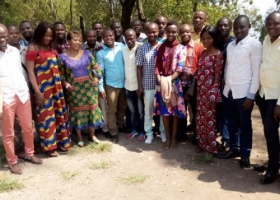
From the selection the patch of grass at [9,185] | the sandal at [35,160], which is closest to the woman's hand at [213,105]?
the sandal at [35,160]

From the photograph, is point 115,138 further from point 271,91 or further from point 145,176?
point 271,91

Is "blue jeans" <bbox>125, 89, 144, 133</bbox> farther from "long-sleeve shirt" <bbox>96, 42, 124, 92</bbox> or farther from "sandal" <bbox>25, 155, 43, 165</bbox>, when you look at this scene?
"sandal" <bbox>25, 155, 43, 165</bbox>

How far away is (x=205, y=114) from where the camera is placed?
4.18 m

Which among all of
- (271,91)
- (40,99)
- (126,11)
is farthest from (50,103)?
(126,11)

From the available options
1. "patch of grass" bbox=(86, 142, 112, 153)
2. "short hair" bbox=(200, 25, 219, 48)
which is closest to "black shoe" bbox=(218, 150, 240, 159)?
"short hair" bbox=(200, 25, 219, 48)

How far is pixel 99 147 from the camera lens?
4.71m

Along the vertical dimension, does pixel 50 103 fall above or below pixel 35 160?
above

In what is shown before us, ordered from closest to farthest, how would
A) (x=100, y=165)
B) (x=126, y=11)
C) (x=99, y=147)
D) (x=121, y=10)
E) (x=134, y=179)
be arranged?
1. (x=134, y=179)
2. (x=100, y=165)
3. (x=99, y=147)
4. (x=126, y=11)
5. (x=121, y=10)

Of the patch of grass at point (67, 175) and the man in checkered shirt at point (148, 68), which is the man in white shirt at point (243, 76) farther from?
the patch of grass at point (67, 175)

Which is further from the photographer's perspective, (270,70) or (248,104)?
(248,104)

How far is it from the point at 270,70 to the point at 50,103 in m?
2.94

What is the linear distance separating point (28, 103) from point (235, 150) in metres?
2.96

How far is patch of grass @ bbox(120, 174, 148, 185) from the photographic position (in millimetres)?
3641

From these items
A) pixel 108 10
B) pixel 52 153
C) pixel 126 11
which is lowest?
pixel 52 153
